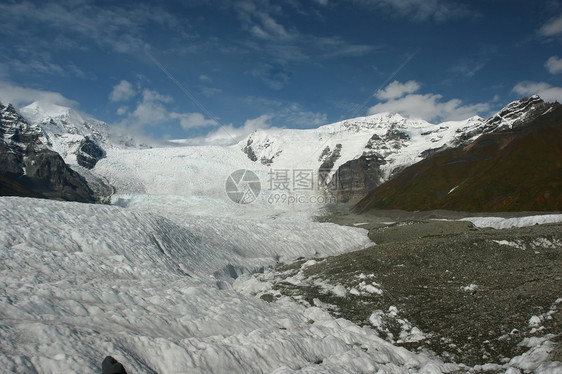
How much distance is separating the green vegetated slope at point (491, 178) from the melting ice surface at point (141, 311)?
2617 inches

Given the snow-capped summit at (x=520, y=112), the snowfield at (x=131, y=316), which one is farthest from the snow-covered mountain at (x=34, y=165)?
the snow-capped summit at (x=520, y=112)

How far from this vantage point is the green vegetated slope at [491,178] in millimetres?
75494

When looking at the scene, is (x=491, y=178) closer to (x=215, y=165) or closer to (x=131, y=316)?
(x=131, y=316)

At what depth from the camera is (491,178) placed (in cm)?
8644

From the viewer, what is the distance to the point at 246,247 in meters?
34.0

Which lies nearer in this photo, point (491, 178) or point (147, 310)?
point (147, 310)

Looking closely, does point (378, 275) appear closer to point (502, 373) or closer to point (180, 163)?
point (502, 373)

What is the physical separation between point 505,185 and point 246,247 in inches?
2745

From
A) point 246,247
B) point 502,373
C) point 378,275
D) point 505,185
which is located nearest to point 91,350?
point 502,373

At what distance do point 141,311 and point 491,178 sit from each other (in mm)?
90216

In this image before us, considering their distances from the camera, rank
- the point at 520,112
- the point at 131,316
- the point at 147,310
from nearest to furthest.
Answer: the point at 131,316 < the point at 147,310 < the point at 520,112

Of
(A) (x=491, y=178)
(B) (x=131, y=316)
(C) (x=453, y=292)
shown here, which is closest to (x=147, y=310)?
(B) (x=131, y=316)

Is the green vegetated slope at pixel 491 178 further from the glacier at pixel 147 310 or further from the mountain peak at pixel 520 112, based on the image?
the glacier at pixel 147 310

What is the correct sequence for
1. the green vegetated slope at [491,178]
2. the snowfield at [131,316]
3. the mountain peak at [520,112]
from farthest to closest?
the mountain peak at [520,112] → the green vegetated slope at [491,178] → the snowfield at [131,316]
